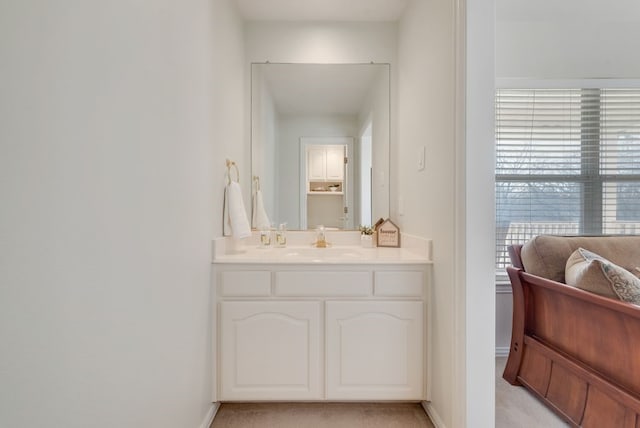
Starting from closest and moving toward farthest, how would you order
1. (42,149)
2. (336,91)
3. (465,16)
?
(42,149) < (465,16) < (336,91)

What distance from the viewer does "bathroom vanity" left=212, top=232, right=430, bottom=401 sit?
1766 millimetres

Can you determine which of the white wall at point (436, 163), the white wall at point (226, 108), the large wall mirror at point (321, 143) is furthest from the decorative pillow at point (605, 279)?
the white wall at point (226, 108)

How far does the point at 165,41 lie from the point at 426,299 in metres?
1.63

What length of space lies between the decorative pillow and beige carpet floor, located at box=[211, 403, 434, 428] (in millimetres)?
1033

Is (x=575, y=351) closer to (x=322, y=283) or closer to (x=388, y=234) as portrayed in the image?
(x=388, y=234)

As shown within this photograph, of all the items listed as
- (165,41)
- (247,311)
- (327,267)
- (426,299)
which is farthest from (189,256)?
(426,299)

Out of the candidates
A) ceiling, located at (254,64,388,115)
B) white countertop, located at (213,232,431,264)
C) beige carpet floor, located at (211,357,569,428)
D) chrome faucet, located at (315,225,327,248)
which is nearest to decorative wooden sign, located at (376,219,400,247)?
Answer: white countertop, located at (213,232,431,264)

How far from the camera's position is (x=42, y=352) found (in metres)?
0.68

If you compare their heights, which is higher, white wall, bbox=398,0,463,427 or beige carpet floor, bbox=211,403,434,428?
white wall, bbox=398,0,463,427

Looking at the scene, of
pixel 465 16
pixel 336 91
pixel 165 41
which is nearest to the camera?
pixel 165 41

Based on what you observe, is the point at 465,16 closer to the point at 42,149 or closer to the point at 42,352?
the point at 42,149

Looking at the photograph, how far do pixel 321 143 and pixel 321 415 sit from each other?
172cm

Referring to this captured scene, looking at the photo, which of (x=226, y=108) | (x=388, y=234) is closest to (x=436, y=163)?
(x=388, y=234)

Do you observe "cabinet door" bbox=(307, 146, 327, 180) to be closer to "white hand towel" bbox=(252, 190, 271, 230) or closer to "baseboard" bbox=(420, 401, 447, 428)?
"white hand towel" bbox=(252, 190, 271, 230)
